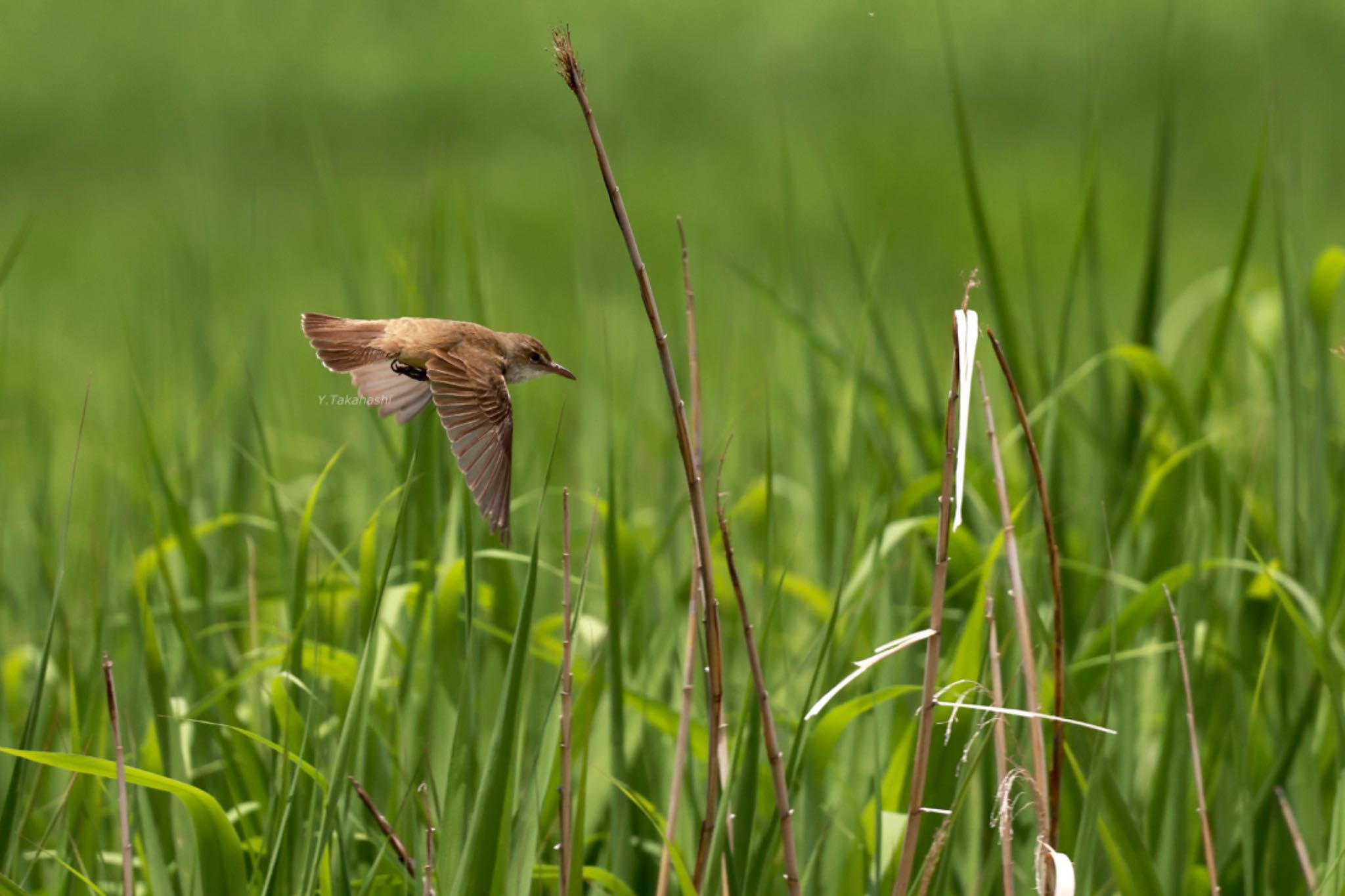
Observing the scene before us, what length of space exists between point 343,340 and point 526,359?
7 centimetres

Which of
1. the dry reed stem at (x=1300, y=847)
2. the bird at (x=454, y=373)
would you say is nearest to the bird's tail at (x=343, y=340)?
the bird at (x=454, y=373)

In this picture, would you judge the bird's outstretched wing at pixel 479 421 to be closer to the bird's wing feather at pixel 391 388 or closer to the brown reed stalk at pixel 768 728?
the bird's wing feather at pixel 391 388

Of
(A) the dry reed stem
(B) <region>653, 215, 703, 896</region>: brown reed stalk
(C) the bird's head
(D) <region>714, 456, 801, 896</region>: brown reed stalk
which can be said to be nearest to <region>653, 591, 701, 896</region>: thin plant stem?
(B) <region>653, 215, 703, 896</region>: brown reed stalk

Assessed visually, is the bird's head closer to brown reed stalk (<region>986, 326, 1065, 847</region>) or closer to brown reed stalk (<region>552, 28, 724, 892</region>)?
brown reed stalk (<region>552, 28, 724, 892</region>)

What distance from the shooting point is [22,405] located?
7.60 ft

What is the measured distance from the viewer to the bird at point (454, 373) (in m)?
0.42

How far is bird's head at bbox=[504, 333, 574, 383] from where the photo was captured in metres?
0.48

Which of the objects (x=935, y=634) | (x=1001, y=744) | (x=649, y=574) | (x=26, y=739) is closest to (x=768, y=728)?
(x=935, y=634)

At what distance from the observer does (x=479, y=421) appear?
44 cm

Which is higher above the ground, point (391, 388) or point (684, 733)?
point (391, 388)

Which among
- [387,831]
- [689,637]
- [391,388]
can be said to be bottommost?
[387,831]

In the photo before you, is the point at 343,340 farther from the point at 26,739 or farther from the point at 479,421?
the point at 26,739

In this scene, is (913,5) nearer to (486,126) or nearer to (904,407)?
(486,126)

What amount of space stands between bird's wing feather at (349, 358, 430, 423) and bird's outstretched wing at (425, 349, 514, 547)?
1 cm
